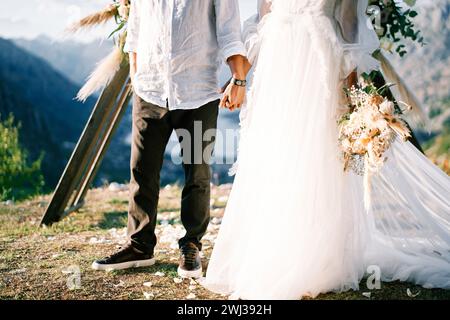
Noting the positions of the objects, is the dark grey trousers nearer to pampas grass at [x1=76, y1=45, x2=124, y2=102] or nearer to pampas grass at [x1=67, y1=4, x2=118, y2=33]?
pampas grass at [x1=76, y1=45, x2=124, y2=102]

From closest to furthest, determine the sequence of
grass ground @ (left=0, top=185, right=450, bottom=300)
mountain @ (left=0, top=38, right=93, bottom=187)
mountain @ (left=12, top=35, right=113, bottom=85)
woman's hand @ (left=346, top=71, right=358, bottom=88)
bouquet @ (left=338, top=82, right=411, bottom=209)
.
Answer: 1. bouquet @ (left=338, top=82, right=411, bottom=209)
2. woman's hand @ (left=346, top=71, right=358, bottom=88)
3. grass ground @ (left=0, top=185, right=450, bottom=300)
4. mountain @ (left=0, top=38, right=93, bottom=187)
5. mountain @ (left=12, top=35, right=113, bottom=85)

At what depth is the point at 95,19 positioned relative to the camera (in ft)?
13.3

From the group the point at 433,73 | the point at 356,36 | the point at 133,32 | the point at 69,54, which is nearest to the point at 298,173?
the point at 356,36

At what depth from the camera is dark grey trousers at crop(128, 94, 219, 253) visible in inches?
116

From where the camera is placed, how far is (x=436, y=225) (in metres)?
2.89

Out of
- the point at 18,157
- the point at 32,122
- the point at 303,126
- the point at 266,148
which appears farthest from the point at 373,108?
the point at 32,122

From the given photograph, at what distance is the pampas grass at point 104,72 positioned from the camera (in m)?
4.04

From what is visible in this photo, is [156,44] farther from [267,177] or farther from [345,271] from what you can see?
[345,271]

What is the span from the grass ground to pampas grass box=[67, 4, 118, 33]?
165 cm

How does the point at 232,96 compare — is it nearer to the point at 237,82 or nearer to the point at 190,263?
the point at 237,82

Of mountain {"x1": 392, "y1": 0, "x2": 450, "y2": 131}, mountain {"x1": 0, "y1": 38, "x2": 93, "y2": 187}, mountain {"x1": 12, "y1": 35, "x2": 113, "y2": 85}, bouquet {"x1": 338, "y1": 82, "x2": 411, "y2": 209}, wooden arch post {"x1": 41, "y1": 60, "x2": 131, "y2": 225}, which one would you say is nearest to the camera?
bouquet {"x1": 338, "y1": 82, "x2": 411, "y2": 209}

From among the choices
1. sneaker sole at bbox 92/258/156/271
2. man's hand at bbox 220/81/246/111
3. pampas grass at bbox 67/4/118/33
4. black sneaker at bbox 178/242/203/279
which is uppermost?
pampas grass at bbox 67/4/118/33

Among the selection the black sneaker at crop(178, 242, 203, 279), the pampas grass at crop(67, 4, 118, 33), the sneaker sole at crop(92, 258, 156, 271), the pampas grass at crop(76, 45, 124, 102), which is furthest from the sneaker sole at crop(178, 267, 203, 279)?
the pampas grass at crop(67, 4, 118, 33)
